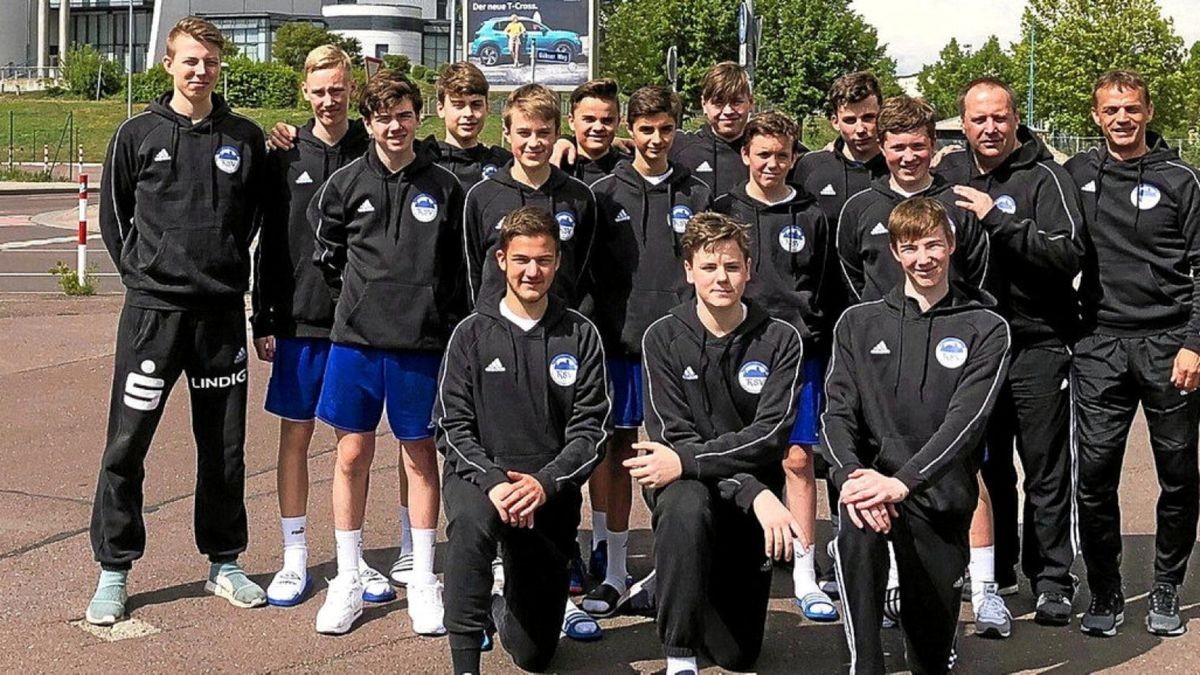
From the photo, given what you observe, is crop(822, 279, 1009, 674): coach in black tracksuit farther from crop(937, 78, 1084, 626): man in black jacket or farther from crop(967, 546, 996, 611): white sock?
crop(967, 546, 996, 611): white sock

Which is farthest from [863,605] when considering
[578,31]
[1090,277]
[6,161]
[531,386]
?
[6,161]

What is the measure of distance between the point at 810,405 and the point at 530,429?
4.43ft

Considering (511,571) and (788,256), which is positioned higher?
(788,256)

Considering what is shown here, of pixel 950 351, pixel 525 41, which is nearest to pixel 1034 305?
pixel 950 351

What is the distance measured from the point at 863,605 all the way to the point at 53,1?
352 ft

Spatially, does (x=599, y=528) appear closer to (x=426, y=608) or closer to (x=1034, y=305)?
(x=426, y=608)

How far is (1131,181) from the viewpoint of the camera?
239 inches

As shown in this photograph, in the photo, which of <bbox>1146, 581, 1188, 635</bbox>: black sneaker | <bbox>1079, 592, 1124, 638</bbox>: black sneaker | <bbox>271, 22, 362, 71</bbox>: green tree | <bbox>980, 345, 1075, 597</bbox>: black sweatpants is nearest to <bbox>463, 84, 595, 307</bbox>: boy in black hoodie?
<bbox>980, 345, 1075, 597</bbox>: black sweatpants

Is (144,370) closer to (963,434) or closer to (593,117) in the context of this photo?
(593,117)

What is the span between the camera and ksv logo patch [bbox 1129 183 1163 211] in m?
6.01

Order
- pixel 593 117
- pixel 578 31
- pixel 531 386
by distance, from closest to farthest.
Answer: pixel 531 386 → pixel 593 117 → pixel 578 31

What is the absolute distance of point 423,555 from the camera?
6.03 meters

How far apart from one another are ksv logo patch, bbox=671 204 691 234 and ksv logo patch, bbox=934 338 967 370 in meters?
1.30

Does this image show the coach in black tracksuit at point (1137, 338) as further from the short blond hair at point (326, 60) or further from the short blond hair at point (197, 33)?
the short blond hair at point (197, 33)
